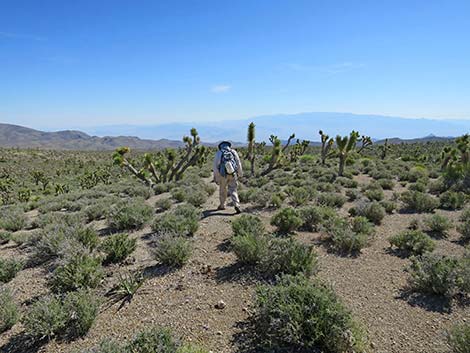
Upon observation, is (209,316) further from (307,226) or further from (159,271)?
(307,226)

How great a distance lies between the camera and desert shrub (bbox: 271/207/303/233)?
8.23 m

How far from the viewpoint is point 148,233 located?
27.7 ft

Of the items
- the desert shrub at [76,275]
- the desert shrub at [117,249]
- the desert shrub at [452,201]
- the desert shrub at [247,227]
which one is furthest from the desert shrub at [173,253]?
the desert shrub at [452,201]

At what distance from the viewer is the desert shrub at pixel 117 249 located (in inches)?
254

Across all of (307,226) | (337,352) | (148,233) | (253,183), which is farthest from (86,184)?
(337,352)

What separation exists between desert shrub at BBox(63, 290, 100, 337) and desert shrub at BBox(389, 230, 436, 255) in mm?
6660

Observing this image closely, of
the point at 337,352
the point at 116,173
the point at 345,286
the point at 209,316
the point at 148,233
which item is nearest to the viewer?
the point at 337,352

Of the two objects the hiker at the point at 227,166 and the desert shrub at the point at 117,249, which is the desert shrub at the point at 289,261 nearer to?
the desert shrub at the point at 117,249

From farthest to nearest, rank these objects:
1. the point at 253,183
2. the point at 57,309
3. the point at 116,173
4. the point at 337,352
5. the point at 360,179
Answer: the point at 116,173
the point at 360,179
the point at 253,183
the point at 57,309
the point at 337,352

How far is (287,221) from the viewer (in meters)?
8.23

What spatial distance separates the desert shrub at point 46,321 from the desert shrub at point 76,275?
0.78 meters

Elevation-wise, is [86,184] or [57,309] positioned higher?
[57,309]

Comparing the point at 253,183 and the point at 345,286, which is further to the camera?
the point at 253,183

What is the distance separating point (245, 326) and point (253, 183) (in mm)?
13335
